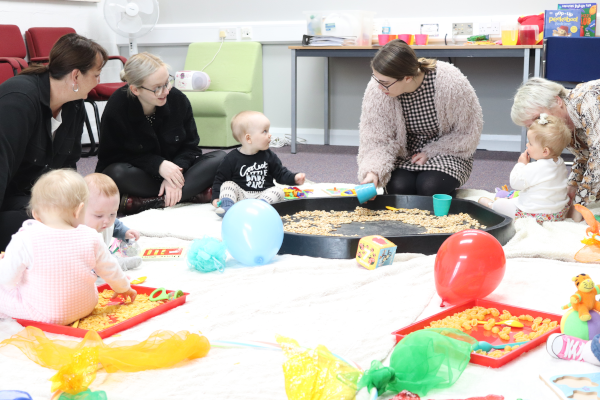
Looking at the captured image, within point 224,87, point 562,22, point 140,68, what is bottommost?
point 224,87

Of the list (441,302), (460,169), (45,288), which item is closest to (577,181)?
(460,169)

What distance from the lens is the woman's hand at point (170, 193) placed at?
2.79m

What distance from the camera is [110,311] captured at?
156 centimetres

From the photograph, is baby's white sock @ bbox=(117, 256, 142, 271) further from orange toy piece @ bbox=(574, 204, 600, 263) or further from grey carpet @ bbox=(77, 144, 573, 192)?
grey carpet @ bbox=(77, 144, 573, 192)

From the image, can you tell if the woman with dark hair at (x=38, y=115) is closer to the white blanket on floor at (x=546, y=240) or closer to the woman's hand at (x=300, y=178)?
the woman's hand at (x=300, y=178)

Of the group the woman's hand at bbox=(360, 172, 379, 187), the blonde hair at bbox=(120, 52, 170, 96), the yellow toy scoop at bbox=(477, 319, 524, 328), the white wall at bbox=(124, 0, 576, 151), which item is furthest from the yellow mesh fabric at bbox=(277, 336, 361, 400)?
the white wall at bbox=(124, 0, 576, 151)

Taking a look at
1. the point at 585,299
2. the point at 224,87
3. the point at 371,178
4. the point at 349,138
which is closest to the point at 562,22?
the point at 349,138

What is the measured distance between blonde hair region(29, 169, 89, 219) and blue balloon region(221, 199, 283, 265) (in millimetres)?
572

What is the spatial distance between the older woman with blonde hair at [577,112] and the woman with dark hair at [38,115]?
65.6 inches

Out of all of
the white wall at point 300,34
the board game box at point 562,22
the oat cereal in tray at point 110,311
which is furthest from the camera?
the white wall at point 300,34

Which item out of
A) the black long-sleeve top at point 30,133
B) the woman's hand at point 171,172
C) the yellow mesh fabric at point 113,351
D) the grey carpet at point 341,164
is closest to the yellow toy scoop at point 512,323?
the yellow mesh fabric at point 113,351

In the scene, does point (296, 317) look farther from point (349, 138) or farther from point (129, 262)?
point (349, 138)

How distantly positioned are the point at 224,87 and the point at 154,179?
7.82 feet

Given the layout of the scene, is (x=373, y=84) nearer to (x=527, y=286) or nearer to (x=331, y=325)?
(x=527, y=286)
